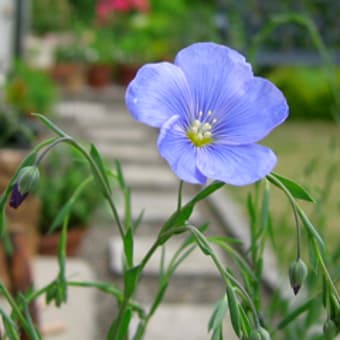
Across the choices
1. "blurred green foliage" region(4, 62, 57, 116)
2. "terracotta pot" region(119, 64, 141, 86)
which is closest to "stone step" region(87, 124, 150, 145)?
"blurred green foliage" region(4, 62, 57, 116)

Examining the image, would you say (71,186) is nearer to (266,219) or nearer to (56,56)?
(266,219)

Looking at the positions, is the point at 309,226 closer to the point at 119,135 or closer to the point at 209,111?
the point at 209,111

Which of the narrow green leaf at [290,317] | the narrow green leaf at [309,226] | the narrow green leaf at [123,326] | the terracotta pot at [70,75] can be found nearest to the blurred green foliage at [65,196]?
the narrow green leaf at [290,317]

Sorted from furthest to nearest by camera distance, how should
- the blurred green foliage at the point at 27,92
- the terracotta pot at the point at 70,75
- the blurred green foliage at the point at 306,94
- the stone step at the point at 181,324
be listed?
the blurred green foliage at the point at 306,94, the terracotta pot at the point at 70,75, the blurred green foliage at the point at 27,92, the stone step at the point at 181,324

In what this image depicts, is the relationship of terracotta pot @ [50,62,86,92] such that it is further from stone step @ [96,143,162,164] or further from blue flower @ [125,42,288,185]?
blue flower @ [125,42,288,185]

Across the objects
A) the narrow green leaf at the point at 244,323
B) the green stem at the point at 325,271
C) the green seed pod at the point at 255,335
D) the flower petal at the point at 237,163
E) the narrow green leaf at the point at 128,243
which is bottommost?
the narrow green leaf at the point at 244,323

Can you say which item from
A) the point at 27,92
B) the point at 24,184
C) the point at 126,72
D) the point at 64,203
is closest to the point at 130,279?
the point at 24,184

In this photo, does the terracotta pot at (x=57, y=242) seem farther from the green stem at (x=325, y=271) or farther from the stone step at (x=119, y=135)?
the green stem at (x=325, y=271)
